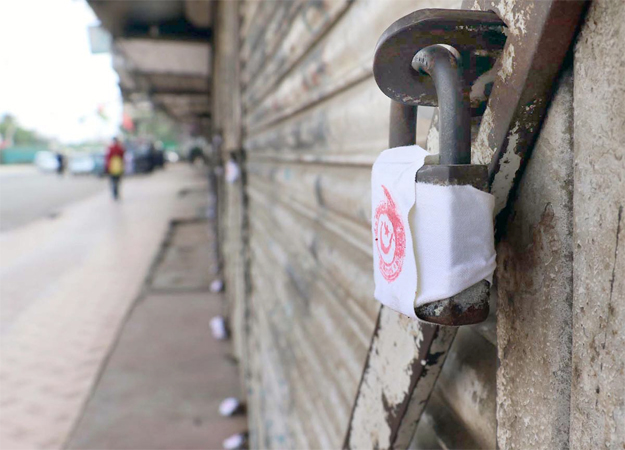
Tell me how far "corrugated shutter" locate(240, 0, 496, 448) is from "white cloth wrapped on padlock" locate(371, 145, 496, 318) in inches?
10.0

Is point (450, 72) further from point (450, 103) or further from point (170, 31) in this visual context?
point (170, 31)

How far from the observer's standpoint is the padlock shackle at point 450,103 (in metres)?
0.47

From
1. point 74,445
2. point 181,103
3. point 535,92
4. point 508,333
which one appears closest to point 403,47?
point 535,92

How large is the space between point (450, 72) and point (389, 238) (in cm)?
18

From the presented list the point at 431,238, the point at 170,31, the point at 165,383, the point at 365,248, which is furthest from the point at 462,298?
the point at 170,31

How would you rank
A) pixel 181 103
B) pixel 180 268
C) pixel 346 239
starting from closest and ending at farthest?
1. pixel 346 239
2. pixel 180 268
3. pixel 181 103

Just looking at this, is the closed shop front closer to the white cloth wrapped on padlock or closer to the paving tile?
the white cloth wrapped on padlock

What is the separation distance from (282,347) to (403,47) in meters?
1.92

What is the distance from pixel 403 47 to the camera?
1.59 feet

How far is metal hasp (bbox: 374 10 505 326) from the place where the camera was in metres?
0.46

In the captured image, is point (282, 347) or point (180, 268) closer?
point (282, 347)

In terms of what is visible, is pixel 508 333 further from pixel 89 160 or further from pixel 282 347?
pixel 89 160

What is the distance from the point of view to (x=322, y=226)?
1.57 meters

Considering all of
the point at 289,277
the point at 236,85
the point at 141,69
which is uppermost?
the point at 141,69
